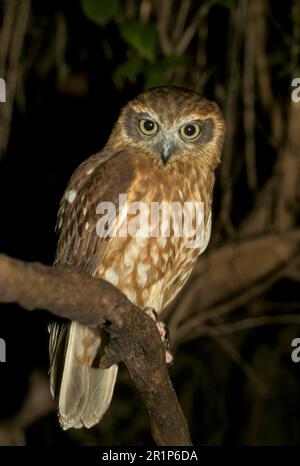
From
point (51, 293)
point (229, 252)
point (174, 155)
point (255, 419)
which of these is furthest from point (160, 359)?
point (255, 419)

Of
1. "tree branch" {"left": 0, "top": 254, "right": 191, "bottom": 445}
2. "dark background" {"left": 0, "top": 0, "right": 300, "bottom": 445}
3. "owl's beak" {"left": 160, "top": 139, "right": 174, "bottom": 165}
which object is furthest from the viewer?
"dark background" {"left": 0, "top": 0, "right": 300, "bottom": 445}

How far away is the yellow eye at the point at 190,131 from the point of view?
126 inches

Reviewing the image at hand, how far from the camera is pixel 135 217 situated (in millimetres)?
2934

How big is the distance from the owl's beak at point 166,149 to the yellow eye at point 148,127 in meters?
0.08

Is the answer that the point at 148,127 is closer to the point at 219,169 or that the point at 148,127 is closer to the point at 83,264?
the point at 83,264

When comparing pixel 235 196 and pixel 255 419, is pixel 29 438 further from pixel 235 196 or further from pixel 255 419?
pixel 235 196

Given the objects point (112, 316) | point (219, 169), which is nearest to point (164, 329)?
point (112, 316)

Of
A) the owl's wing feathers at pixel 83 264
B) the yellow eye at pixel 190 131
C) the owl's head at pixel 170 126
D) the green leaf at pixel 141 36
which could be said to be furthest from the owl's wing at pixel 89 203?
the green leaf at pixel 141 36

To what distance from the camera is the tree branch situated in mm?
1689

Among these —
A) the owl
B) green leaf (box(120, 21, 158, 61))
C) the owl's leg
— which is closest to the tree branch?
the owl's leg

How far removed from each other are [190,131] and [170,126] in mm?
132

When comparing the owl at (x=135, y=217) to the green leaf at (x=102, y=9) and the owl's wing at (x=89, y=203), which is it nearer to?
the owl's wing at (x=89, y=203)

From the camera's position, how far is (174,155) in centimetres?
319

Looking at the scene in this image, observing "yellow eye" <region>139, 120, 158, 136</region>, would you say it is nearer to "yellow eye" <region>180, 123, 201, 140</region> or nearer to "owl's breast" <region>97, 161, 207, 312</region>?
"yellow eye" <region>180, 123, 201, 140</region>
